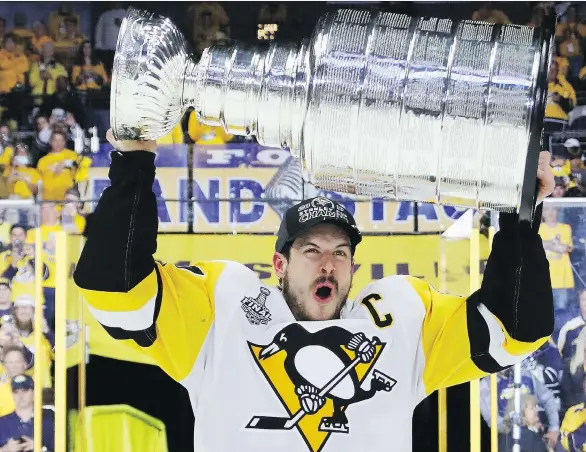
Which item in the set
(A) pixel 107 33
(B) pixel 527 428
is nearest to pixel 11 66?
(A) pixel 107 33

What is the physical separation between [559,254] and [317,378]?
1.74 m

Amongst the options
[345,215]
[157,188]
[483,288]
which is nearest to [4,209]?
[157,188]

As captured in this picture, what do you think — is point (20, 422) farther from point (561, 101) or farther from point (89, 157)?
point (561, 101)

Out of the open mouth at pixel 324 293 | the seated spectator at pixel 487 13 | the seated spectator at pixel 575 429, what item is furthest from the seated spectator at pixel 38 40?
the seated spectator at pixel 575 429

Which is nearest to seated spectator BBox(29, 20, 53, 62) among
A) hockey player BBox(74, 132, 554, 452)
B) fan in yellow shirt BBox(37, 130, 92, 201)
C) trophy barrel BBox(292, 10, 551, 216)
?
fan in yellow shirt BBox(37, 130, 92, 201)

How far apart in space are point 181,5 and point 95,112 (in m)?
0.53

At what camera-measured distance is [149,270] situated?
1.16 m

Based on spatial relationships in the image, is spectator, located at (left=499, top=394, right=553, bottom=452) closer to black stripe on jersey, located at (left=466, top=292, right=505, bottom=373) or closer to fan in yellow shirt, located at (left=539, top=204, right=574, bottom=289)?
A: fan in yellow shirt, located at (left=539, top=204, right=574, bottom=289)

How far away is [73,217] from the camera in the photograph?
2.23 metres

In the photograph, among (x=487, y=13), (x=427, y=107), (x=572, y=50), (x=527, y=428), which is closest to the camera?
(x=427, y=107)

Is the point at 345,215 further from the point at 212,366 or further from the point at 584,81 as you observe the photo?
the point at 584,81

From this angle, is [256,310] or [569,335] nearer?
[256,310]

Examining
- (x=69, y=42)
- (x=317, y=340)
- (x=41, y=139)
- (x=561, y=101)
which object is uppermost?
(x=69, y=42)

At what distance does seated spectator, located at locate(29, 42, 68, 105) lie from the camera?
3.09 meters
